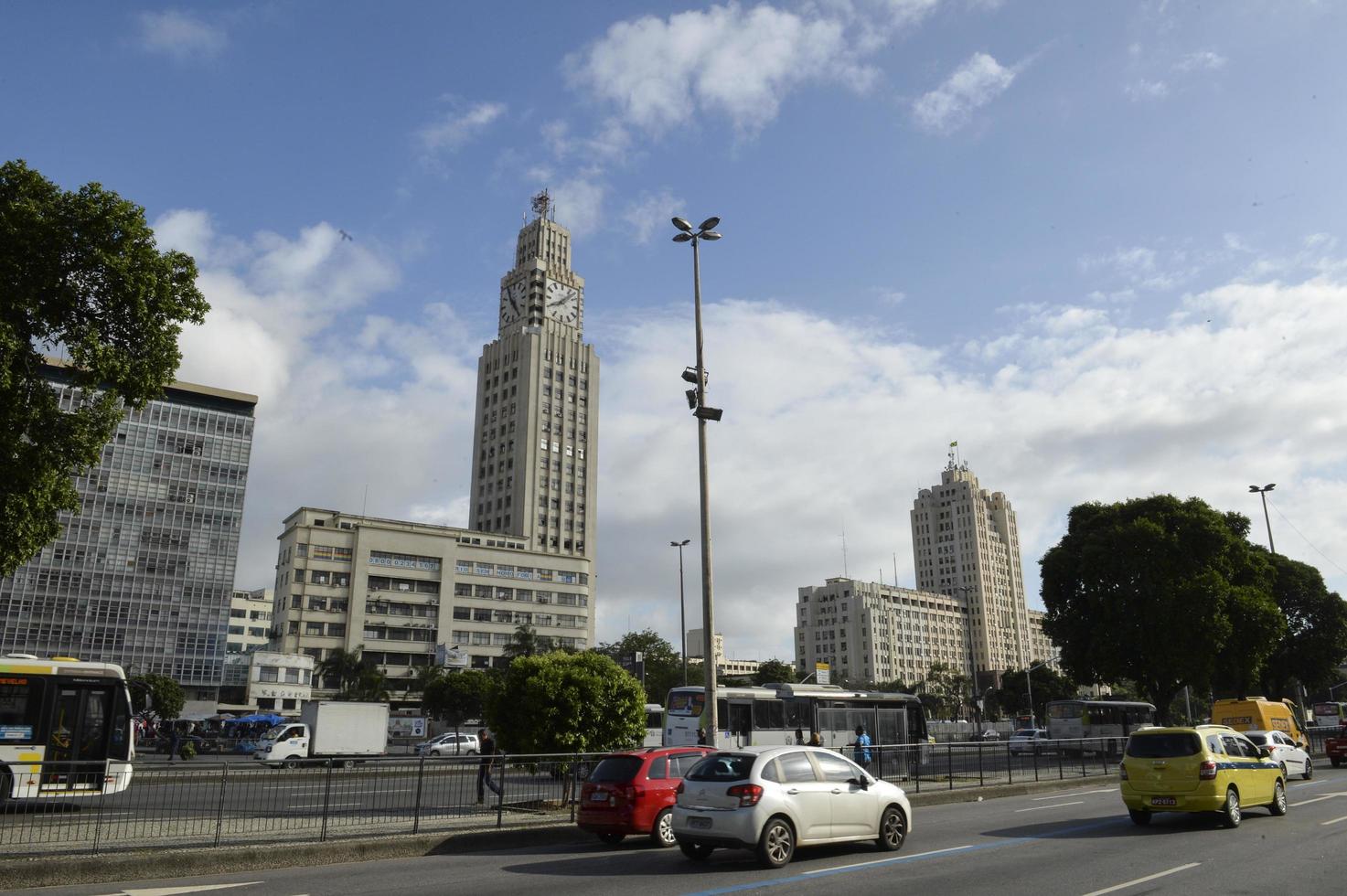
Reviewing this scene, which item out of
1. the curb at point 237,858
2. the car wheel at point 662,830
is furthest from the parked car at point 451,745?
the car wheel at point 662,830

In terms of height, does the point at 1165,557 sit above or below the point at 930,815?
above

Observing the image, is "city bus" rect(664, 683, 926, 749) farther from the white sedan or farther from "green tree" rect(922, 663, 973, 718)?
"green tree" rect(922, 663, 973, 718)

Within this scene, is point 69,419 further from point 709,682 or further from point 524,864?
point 709,682

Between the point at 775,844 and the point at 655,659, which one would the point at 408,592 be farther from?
the point at 775,844

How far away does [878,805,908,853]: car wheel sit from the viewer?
1328 centimetres

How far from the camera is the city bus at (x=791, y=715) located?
33844 mm

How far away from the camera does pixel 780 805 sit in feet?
39.5

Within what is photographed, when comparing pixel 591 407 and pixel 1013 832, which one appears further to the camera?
pixel 591 407

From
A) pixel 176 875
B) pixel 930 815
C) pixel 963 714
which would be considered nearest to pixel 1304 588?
pixel 930 815

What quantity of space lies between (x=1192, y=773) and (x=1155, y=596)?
1273 inches

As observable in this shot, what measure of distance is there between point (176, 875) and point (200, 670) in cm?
8965

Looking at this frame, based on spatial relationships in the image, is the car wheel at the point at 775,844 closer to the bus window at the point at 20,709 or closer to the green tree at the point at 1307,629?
the bus window at the point at 20,709

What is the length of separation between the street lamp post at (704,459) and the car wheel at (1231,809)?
8878 millimetres

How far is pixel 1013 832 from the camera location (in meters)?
15.4
